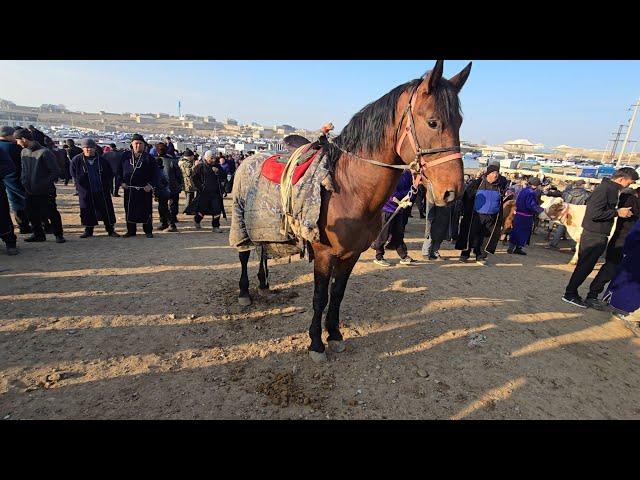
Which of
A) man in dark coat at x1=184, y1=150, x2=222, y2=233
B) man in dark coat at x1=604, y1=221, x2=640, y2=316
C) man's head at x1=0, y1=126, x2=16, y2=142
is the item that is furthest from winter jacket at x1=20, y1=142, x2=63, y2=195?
Answer: man in dark coat at x1=604, y1=221, x2=640, y2=316

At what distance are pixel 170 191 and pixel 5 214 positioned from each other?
3445 mm

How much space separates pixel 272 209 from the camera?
11.9 ft

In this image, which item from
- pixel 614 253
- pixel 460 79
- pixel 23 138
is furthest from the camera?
pixel 23 138

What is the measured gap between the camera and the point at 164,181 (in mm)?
7918

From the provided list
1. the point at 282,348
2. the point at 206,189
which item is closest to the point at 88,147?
the point at 206,189

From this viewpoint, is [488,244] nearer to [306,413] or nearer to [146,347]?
[306,413]

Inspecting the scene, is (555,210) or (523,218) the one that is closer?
(523,218)

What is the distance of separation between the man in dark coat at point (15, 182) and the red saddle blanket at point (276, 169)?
230 inches

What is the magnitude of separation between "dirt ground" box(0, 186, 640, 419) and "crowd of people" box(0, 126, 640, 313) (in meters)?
0.86

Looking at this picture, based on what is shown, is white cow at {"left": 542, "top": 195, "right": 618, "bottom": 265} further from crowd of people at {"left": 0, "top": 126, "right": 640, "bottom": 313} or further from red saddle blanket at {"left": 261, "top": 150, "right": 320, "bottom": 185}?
red saddle blanket at {"left": 261, "top": 150, "right": 320, "bottom": 185}

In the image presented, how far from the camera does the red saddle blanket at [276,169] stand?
327cm

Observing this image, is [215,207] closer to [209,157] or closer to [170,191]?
[170,191]
